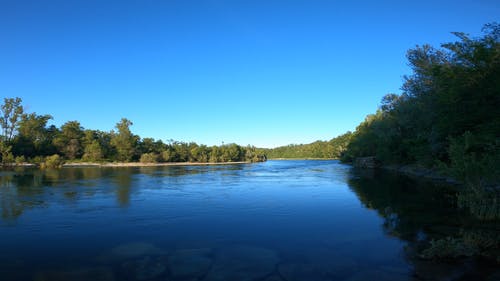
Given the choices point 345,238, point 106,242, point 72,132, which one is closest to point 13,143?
point 72,132

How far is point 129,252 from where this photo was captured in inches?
367

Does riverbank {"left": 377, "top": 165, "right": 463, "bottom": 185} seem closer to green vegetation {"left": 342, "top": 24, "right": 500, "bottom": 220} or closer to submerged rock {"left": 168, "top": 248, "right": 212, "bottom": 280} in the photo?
green vegetation {"left": 342, "top": 24, "right": 500, "bottom": 220}

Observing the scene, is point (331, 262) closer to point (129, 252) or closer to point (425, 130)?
point (129, 252)

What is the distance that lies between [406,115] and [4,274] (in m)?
43.4

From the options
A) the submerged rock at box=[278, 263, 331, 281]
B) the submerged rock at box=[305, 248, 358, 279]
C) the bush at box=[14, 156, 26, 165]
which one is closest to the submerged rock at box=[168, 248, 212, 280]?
the submerged rock at box=[278, 263, 331, 281]

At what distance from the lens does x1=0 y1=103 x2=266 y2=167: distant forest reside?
8344 cm

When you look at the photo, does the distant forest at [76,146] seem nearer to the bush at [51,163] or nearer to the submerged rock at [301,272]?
the bush at [51,163]

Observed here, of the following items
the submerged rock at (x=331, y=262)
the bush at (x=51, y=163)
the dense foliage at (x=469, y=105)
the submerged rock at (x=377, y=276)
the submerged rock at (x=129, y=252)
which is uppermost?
the dense foliage at (x=469, y=105)

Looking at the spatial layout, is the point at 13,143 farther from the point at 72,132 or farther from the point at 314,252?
the point at 314,252

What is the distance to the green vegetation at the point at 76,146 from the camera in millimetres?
83250

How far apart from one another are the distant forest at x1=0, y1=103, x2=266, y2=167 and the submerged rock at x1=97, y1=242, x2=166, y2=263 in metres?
80.2

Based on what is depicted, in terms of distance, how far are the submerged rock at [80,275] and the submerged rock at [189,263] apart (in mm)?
1592

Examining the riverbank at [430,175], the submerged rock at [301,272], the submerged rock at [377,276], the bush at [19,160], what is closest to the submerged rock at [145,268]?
the submerged rock at [301,272]

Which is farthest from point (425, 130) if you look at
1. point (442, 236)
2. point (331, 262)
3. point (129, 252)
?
point (129, 252)
